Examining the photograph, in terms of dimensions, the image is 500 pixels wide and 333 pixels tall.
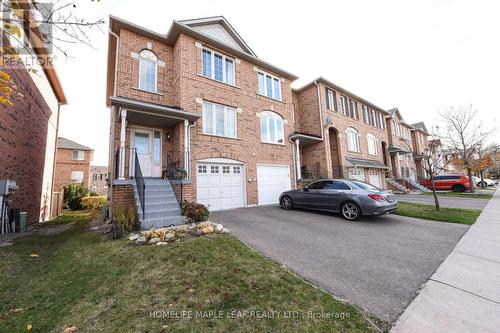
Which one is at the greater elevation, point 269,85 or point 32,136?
point 269,85

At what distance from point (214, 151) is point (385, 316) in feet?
29.5

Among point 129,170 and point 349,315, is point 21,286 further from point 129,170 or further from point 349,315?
point 349,315

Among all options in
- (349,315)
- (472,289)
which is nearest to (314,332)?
(349,315)

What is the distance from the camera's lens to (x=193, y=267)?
3967mm

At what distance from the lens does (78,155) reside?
1075 inches

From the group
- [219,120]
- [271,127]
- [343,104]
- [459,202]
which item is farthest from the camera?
[343,104]

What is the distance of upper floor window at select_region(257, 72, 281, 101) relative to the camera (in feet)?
44.9

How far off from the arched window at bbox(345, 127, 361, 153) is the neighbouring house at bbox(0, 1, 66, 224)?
787 inches

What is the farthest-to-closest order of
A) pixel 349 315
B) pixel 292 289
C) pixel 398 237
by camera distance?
pixel 398 237, pixel 292 289, pixel 349 315

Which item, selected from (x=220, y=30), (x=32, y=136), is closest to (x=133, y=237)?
(x=32, y=136)

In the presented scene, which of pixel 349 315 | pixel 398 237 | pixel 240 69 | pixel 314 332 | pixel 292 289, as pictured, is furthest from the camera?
pixel 240 69

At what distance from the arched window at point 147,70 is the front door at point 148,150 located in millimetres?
2183

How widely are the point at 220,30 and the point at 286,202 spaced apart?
10.9m

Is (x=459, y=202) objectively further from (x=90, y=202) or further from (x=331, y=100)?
(x=90, y=202)
